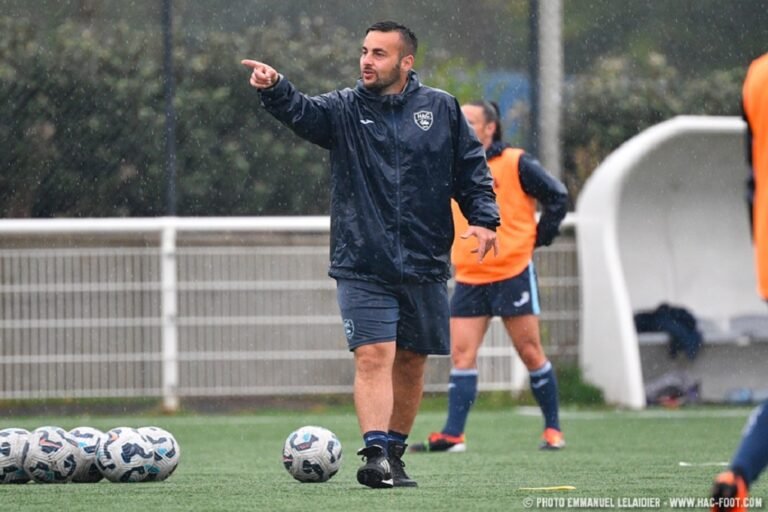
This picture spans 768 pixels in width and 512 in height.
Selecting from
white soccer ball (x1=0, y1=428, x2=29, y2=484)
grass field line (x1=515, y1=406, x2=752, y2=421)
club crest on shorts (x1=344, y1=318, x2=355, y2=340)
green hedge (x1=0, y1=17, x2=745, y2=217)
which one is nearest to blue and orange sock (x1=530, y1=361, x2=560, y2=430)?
grass field line (x1=515, y1=406, x2=752, y2=421)

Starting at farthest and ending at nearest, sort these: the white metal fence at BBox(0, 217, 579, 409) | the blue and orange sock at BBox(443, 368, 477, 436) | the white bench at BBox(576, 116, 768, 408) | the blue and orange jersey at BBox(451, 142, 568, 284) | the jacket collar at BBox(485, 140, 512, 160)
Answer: the white bench at BBox(576, 116, 768, 408) < the white metal fence at BBox(0, 217, 579, 409) < the jacket collar at BBox(485, 140, 512, 160) < the blue and orange jersey at BBox(451, 142, 568, 284) < the blue and orange sock at BBox(443, 368, 477, 436)

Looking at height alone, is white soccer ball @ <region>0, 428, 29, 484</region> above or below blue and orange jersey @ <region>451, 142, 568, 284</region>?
below

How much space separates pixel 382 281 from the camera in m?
7.04

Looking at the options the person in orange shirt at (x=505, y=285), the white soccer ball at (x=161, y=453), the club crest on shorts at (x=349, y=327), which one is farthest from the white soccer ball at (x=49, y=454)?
the person in orange shirt at (x=505, y=285)

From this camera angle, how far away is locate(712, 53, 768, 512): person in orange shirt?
4.80 m

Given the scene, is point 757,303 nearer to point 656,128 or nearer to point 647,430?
point 656,128

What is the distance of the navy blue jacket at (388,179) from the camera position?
7.02 metres

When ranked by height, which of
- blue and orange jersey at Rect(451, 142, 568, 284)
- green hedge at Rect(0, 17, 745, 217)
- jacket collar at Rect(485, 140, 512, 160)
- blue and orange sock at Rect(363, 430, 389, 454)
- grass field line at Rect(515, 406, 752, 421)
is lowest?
grass field line at Rect(515, 406, 752, 421)

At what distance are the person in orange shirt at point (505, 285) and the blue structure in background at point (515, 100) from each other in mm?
4304

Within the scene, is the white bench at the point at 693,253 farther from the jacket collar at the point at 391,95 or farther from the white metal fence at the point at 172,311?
the jacket collar at the point at 391,95

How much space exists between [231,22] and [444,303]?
→ 277 inches

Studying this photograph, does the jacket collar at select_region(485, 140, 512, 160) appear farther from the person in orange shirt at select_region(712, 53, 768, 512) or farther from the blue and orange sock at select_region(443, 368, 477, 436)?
the person in orange shirt at select_region(712, 53, 768, 512)

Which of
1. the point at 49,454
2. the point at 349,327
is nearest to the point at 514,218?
the point at 349,327

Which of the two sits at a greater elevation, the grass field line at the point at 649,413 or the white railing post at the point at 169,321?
the white railing post at the point at 169,321
